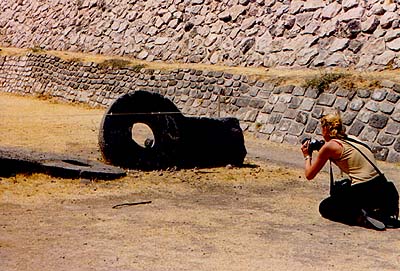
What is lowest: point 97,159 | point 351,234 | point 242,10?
point 97,159

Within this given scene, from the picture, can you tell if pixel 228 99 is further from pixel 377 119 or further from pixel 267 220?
pixel 267 220

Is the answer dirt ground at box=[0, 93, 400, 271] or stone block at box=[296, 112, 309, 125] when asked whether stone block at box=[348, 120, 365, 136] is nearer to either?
stone block at box=[296, 112, 309, 125]

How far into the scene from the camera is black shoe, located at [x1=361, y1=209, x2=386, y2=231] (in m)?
7.61

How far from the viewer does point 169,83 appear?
19500 mm

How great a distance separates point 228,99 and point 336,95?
3363mm

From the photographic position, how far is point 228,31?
20578 mm

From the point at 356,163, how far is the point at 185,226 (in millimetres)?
2017

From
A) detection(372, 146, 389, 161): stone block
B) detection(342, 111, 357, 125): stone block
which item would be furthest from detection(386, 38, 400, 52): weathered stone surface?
detection(372, 146, 389, 161): stone block

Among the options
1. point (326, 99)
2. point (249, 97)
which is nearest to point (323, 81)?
point (326, 99)

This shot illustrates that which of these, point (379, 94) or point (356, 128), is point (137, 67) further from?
point (379, 94)

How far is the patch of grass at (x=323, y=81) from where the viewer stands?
15.3 meters

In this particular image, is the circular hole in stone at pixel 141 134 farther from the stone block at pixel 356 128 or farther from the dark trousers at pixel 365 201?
the dark trousers at pixel 365 201

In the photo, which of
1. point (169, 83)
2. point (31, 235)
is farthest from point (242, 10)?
point (31, 235)

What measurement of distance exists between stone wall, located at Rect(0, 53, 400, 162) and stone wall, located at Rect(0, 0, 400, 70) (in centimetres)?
141
